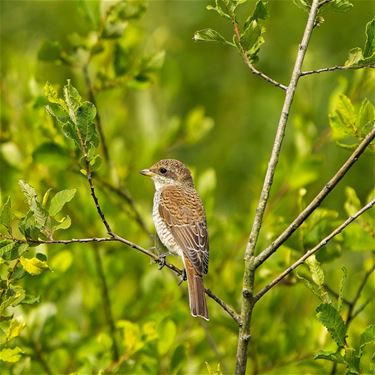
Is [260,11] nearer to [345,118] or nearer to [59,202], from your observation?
[345,118]

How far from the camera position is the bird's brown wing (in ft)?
16.4

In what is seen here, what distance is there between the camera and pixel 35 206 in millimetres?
3254

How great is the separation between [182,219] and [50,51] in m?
1.18

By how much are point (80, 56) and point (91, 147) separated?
198 centimetres

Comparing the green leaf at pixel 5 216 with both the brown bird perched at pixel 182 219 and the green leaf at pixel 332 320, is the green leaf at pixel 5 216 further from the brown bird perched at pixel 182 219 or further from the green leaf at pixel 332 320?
the brown bird perched at pixel 182 219

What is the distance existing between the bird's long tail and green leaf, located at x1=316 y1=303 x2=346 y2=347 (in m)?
1.05

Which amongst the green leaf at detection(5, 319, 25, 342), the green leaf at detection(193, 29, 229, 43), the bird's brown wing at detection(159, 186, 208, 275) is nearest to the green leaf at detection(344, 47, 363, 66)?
the green leaf at detection(193, 29, 229, 43)

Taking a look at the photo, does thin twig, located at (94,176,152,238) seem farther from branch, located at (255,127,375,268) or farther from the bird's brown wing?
branch, located at (255,127,375,268)

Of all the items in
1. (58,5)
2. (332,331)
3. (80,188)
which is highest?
(58,5)

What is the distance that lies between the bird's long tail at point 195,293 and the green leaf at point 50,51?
129 centimetres

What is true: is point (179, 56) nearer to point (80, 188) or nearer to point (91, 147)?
point (80, 188)

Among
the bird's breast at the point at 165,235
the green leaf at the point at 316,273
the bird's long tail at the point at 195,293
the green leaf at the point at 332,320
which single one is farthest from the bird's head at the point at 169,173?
the green leaf at the point at 332,320

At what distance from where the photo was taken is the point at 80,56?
5.12m

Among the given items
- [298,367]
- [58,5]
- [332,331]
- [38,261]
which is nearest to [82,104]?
[38,261]
